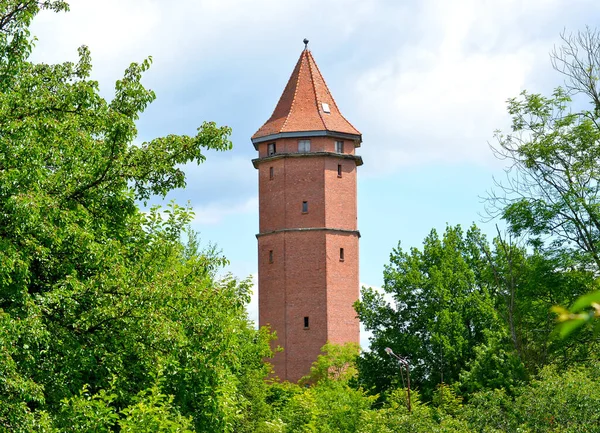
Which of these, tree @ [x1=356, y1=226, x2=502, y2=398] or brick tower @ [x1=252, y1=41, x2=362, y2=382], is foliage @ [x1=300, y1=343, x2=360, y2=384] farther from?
tree @ [x1=356, y1=226, x2=502, y2=398]

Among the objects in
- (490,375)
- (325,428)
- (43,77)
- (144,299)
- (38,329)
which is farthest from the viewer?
(490,375)

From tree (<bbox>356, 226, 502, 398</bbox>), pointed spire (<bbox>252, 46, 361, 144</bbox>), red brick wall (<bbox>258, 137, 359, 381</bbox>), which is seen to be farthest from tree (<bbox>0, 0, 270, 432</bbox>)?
pointed spire (<bbox>252, 46, 361, 144</bbox>)

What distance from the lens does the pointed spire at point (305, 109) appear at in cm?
5988

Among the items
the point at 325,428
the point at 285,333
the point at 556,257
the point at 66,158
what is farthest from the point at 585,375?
the point at 285,333

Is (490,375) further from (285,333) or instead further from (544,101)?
(285,333)

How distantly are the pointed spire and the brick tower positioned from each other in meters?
0.07

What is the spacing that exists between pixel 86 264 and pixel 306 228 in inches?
1717

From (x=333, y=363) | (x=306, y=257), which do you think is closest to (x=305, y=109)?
(x=306, y=257)

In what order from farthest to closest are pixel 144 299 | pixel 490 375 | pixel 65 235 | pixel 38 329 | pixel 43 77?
pixel 490 375 < pixel 43 77 < pixel 144 299 < pixel 65 235 < pixel 38 329

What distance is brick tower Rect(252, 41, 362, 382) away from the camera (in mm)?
56969

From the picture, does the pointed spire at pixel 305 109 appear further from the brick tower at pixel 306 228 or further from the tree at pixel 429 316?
the tree at pixel 429 316

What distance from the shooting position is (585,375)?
84.3ft

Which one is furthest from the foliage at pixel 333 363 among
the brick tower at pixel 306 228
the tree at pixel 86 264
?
the tree at pixel 86 264

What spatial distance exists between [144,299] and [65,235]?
5.72ft
